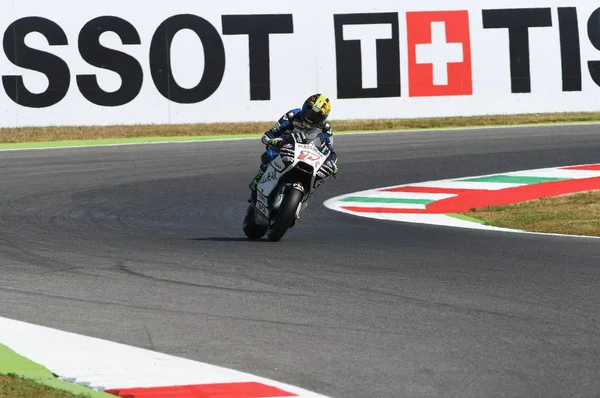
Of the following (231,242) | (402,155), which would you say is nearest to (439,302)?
(231,242)

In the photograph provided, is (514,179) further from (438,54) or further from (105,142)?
(105,142)

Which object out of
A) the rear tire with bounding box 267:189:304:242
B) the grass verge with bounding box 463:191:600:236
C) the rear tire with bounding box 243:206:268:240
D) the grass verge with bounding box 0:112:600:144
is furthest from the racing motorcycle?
the grass verge with bounding box 0:112:600:144

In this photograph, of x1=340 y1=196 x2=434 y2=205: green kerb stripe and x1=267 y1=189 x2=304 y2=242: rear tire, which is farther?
x1=340 y1=196 x2=434 y2=205: green kerb stripe

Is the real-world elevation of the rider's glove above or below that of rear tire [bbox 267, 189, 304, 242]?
above

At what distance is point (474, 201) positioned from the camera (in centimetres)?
1423

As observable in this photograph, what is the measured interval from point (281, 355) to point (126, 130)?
16.6m

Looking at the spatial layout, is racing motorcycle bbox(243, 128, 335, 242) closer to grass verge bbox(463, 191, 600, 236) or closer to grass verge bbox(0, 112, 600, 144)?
grass verge bbox(463, 191, 600, 236)

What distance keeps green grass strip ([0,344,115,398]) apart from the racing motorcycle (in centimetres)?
459

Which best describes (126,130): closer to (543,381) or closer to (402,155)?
(402,155)

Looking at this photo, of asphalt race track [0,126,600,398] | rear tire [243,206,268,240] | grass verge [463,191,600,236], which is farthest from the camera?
grass verge [463,191,600,236]

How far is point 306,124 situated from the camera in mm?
10445

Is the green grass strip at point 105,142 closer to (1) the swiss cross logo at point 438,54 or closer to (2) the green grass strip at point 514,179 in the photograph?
(1) the swiss cross logo at point 438,54

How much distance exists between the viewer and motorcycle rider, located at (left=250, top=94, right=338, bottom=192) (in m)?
10.3

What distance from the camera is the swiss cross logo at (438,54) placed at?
22.5 meters
